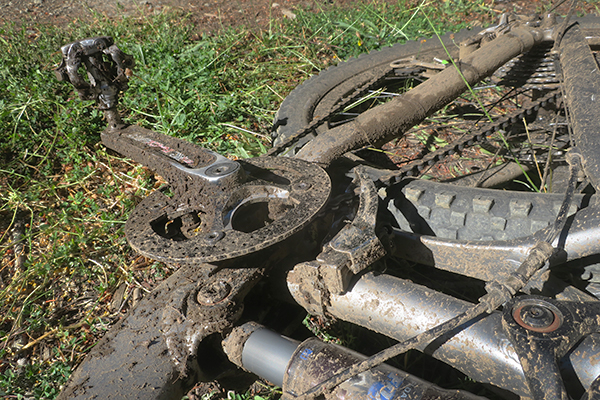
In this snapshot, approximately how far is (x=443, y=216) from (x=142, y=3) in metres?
5.30

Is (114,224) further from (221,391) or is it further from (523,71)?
(523,71)

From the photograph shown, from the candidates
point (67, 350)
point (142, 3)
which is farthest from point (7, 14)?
point (67, 350)

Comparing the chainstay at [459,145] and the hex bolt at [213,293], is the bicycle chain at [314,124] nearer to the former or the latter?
the chainstay at [459,145]

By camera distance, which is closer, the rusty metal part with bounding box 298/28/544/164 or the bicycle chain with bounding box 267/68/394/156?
the rusty metal part with bounding box 298/28/544/164

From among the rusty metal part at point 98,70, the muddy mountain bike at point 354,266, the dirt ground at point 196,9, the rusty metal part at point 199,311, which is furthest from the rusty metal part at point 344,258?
the dirt ground at point 196,9

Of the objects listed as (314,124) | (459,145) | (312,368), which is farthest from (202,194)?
(459,145)

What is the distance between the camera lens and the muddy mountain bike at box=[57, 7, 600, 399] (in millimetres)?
1290

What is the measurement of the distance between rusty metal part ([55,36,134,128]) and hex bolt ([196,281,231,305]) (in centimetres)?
103

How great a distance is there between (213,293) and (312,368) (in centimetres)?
43

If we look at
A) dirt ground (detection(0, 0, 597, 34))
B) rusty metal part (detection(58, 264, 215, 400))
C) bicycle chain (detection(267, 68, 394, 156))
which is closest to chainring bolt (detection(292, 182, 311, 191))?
rusty metal part (detection(58, 264, 215, 400))

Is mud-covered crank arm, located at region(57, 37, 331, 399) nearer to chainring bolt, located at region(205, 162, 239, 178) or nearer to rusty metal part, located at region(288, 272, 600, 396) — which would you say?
chainring bolt, located at region(205, 162, 239, 178)

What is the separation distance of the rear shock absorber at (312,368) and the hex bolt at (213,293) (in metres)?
0.12

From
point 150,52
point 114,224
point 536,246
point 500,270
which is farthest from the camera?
point 150,52

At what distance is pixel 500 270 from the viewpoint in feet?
5.50
